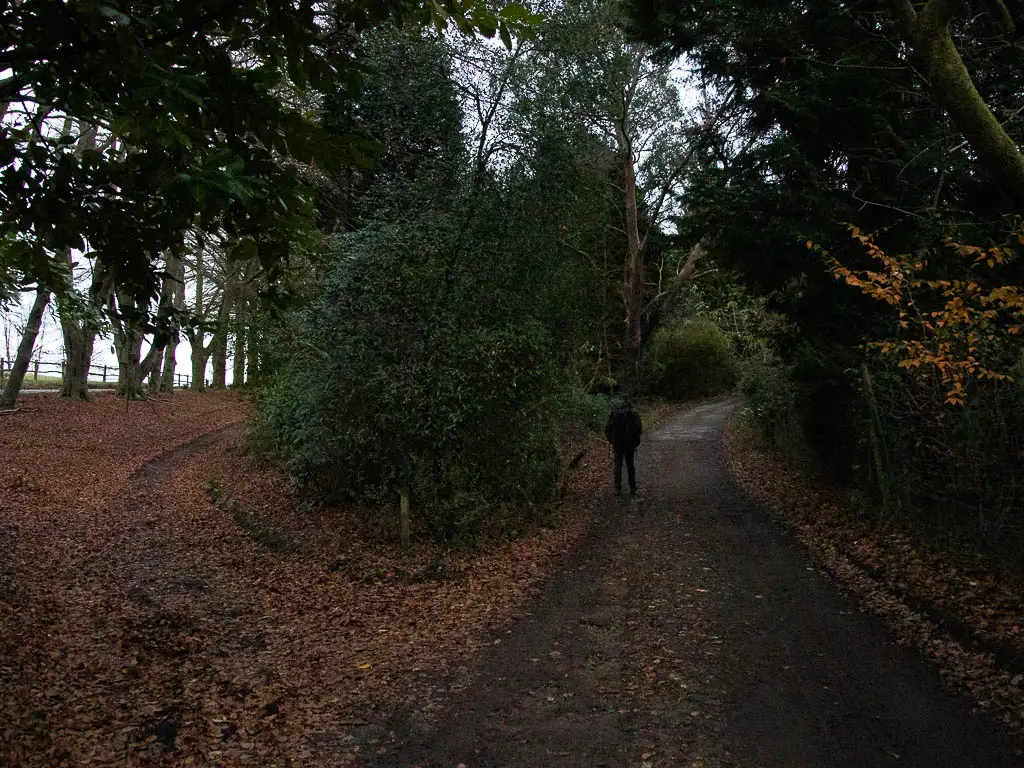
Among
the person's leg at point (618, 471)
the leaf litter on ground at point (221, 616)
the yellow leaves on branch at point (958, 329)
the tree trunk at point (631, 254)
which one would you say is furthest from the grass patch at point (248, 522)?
the tree trunk at point (631, 254)

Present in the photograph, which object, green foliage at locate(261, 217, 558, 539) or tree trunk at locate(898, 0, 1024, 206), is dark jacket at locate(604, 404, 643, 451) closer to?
green foliage at locate(261, 217, 558, 539)

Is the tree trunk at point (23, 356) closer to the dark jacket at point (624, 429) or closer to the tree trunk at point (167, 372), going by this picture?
the tree trunk at point (167, 372)

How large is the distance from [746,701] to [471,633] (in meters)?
2.73

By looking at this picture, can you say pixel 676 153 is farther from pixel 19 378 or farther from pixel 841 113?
pixel 19 378

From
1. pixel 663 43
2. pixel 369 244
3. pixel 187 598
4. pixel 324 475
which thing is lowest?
pixel 187 598

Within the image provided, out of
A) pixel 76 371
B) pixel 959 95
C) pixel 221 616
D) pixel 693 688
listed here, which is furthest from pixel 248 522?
pixel 76 371

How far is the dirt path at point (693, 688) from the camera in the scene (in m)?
4.55

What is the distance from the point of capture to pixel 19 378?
23062mm

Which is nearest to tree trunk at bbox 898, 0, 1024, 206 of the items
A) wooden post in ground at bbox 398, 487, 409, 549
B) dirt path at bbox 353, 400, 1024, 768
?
dirt path at bbox 353, 400, 1024, 768

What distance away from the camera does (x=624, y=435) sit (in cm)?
1363

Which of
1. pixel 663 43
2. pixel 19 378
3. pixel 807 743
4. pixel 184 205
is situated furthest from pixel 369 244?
pixel 19 378

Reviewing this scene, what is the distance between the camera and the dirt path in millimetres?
4551

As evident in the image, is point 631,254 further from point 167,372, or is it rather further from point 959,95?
point 167,372

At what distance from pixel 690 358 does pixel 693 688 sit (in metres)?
30.1
